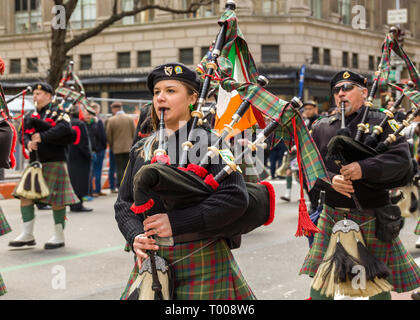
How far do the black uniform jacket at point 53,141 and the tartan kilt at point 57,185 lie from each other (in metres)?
0.09

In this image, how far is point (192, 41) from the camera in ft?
94.9

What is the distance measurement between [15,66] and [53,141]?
91.5ft

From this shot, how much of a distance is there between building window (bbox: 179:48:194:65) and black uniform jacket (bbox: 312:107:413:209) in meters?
25.1

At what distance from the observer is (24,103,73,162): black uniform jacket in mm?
7490

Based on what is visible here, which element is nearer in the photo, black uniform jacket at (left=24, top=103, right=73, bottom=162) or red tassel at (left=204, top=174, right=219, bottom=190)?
red tassel at (left=204, top=174, right=219, bottom=190)

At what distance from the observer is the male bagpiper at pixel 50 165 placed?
24.4ft

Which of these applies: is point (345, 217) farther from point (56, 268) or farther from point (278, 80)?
point (278, 80)

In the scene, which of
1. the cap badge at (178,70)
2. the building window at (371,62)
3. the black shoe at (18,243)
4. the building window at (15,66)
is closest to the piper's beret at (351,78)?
the cap badge at (178,70)

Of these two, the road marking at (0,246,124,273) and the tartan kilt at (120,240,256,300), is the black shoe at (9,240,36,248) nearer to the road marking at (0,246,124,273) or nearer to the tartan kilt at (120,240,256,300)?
the road marking at (0,246,124,273)

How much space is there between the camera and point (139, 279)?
2.78 meters

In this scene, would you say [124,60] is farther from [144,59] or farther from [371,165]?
[371,165]

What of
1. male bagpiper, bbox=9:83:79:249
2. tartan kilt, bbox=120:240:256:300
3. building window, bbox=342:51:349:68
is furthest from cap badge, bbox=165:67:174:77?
building window, bbox=342:51:349:68

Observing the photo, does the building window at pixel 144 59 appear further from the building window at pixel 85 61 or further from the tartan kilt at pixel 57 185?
the tartan kilt at pixel 57 185
